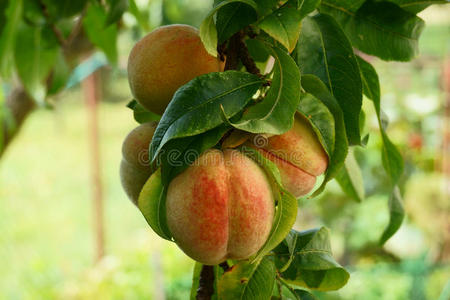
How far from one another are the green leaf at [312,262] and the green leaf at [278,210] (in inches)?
2.4

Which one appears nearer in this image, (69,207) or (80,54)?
(80,54)

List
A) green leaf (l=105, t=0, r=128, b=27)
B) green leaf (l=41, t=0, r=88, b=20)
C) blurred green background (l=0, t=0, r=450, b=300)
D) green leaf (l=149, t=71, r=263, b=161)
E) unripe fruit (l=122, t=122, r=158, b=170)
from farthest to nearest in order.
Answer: blurred green background (l=0, t=0, r=450, b=300)
green leaf (l=41, t=0, r=88, b=20)
green leaf (l=105, t=0, r=128, b=27)
unripe fruit (l=122, t=122, r=158, b=170)
green leaf (l=149, t=71, r=263, b=161)

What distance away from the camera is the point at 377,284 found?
8.08 feet

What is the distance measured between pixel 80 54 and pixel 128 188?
88cm

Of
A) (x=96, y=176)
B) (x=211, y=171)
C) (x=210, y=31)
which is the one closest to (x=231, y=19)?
(x=210, y=31)

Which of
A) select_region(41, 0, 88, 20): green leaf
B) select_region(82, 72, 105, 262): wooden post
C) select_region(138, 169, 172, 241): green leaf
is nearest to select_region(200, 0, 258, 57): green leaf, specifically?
select_region(138, 169, 172, 241): green leaf

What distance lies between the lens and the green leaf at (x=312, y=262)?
532 mm

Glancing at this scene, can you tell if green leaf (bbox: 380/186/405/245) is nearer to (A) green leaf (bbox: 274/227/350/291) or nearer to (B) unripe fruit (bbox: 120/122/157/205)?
(A) green leaf (bbox: 274/227/350/291)

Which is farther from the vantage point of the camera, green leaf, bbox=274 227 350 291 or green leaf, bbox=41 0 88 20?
green leaf, bbox=41 0 88 20

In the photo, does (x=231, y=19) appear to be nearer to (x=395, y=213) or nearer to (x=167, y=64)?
(x=167, y=64)

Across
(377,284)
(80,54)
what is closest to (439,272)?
(377,284)

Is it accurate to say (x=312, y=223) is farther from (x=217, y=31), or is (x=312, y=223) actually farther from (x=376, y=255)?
(x=217, y=31)

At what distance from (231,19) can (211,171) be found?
0.43ft

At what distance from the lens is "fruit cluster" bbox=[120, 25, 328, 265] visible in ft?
1.41
